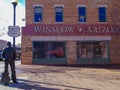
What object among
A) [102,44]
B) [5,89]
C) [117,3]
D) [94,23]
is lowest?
[5,89]

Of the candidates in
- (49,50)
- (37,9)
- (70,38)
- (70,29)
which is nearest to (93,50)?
(70,38)

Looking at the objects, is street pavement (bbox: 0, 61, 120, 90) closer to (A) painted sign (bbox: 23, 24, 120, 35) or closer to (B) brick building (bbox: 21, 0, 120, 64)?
(B) brick building (bbox: 21, 0, 120, 64)

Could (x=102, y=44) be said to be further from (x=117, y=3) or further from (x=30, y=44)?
(x=30, y=44)

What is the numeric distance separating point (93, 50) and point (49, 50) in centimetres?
521

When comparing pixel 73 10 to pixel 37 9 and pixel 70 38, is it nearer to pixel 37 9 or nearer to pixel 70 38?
pixel 70 38

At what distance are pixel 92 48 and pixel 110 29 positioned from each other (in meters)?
3.09

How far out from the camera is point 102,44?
117 ft

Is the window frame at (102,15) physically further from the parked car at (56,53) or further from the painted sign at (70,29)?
the parked car at (56,53)

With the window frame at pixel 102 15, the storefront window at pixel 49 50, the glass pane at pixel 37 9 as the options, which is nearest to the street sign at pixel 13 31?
the storefront window at pixel 49 50

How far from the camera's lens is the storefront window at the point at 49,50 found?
35.1 metres

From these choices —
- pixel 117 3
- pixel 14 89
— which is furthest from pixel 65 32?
pixel 14 89

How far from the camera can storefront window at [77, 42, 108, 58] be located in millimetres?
35438

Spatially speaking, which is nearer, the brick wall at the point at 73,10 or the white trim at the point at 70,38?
the white trim at the point at 70,38

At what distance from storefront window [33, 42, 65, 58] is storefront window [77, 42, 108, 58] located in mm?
2244
